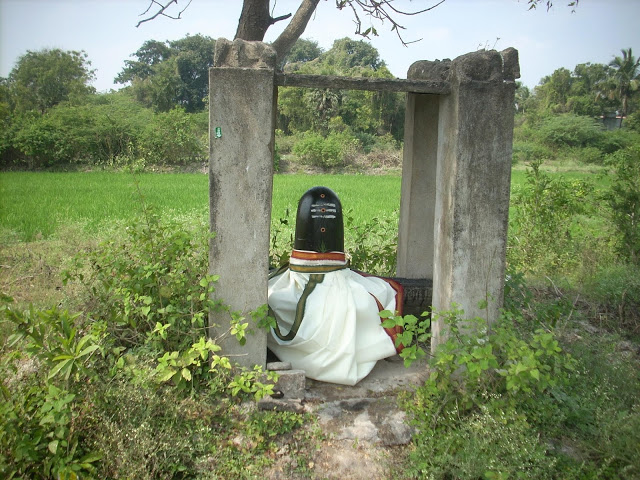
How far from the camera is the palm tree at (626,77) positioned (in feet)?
125

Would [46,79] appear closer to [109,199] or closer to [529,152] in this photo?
[109,199]

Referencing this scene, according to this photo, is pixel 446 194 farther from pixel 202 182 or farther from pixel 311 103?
pixel 311 103

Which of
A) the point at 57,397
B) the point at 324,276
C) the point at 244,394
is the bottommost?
the point at 244,394

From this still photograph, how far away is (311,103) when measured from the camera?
24.6m

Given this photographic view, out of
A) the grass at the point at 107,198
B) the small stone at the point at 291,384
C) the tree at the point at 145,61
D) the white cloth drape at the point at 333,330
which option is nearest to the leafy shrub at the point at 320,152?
the grass at the point at 107,198

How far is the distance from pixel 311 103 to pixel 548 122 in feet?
54.9

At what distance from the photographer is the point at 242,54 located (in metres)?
3.08

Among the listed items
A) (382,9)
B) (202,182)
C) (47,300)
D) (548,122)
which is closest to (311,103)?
(202,182)

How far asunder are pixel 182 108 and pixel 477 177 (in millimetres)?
21144

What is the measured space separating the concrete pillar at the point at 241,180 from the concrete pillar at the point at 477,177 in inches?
45.1

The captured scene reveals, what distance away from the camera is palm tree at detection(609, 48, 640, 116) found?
38.2 metres

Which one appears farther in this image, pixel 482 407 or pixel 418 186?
pixel 418 186

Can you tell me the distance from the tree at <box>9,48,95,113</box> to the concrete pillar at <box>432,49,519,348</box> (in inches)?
1150

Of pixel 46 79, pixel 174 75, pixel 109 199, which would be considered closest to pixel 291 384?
pixel 109 199
